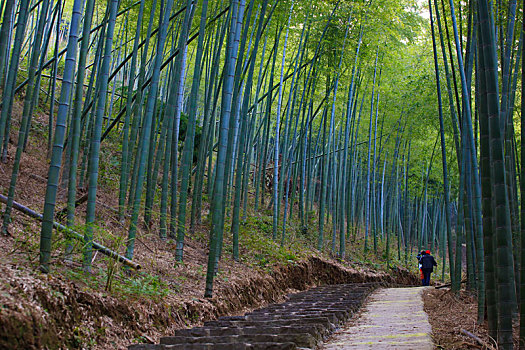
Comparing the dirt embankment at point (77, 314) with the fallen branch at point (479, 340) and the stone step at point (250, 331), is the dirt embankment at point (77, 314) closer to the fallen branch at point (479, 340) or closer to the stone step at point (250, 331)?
the stone step at point (250, 331)

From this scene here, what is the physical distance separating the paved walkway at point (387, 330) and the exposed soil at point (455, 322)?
0.32 ft

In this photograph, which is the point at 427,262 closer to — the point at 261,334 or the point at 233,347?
Result: the point at 261,334

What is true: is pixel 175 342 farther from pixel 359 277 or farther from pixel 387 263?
pixel 387 263

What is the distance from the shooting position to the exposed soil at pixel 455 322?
3.06m

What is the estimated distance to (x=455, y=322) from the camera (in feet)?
13.8

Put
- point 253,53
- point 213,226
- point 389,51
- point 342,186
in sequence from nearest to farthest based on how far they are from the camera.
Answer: point 213,226, point 253,53, point 342,186, point 389,51

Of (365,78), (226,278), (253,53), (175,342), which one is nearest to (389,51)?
(365,78)

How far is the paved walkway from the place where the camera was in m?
3.03

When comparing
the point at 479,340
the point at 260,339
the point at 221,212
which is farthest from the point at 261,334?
the point at 221,212

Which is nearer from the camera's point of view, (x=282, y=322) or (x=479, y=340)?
(x=479, y=340)

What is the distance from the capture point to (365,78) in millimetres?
11680

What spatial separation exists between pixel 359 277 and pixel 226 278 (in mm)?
5623

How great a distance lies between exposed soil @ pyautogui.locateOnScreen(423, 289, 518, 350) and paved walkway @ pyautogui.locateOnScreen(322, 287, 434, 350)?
99 millimetres

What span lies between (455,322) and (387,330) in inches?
33.6
